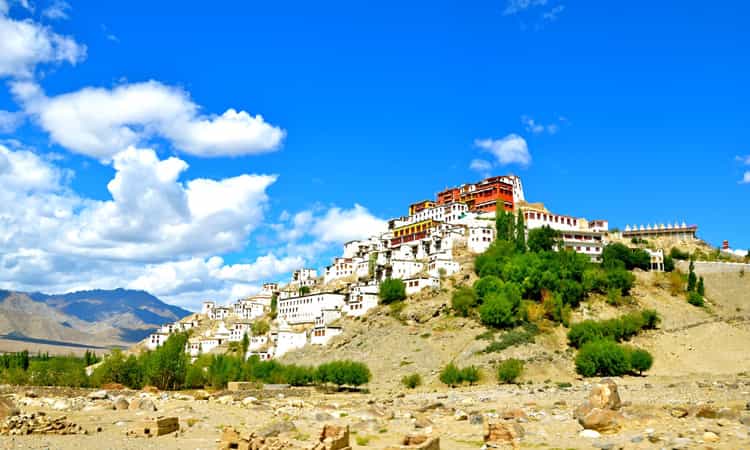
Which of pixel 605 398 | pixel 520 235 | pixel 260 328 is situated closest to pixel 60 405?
pixel 605 398

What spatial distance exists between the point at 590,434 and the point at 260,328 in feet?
273

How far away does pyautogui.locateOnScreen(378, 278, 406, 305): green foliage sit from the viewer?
3563 inches

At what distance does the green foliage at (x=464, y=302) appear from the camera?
263 feet

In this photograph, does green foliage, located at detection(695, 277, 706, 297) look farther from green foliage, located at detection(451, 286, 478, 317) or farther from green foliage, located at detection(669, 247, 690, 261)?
green foliage, located at detection(451, 286, 478, 317)

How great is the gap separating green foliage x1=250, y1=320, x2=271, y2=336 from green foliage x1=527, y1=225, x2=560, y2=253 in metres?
42.5

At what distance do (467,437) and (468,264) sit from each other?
215 ft

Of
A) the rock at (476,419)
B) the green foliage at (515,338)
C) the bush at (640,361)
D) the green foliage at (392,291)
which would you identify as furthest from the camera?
the green foliage at (392,291)

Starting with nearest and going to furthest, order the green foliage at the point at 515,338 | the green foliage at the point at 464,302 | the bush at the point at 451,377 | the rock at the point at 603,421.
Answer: the rock at the point at 603,421 < the bush at the point at 451,377 < the green foliage at the point at 515,338 < the green foliage at the point at 464,302

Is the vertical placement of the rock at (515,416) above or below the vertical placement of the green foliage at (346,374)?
below

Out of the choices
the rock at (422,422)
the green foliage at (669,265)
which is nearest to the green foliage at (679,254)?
the green foliage at (669,265)

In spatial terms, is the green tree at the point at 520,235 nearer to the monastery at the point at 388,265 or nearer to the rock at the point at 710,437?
the monastery at the point at 388,265

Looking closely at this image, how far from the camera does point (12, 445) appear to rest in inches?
1089

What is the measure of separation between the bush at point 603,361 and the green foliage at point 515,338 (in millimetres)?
7779

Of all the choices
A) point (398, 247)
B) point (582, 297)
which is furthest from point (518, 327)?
point (398, 247)
